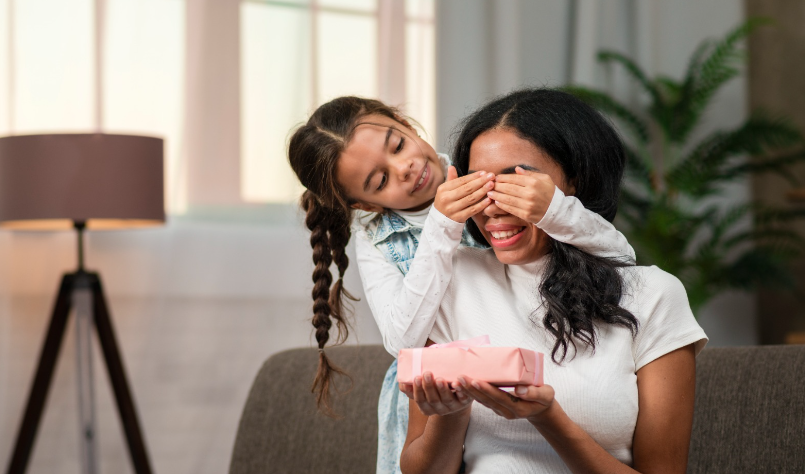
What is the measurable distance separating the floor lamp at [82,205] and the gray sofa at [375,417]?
39.0 inches

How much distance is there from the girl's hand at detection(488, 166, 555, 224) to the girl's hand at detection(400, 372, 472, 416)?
11.7 inches

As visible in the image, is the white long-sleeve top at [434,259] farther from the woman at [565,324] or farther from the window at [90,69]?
the window at [90,69]

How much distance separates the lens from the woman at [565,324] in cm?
125

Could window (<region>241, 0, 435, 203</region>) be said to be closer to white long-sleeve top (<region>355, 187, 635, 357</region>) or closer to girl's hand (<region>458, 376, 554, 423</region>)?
white long-sleeve top (<region>355, 187, 635, 357</region>)

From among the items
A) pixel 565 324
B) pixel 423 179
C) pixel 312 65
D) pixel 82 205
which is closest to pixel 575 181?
pixel 565 324

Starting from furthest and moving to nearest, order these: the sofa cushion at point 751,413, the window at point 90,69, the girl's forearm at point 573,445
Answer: the window at point 90,69 → the sofa cushion at point 751,413 → the girl's forearm at point 573,445

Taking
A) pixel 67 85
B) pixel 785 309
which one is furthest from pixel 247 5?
pixel 785 309

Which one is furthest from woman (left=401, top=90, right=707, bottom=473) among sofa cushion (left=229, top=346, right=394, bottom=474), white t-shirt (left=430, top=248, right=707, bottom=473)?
sofa cushion (left=229, top=346, right=394, bottom=474)

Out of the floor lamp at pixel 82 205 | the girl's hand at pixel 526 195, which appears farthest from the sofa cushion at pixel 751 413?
the floor lamp at pixel 82 205

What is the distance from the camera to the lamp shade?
8.55 feet

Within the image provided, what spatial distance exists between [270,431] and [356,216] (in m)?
0.56

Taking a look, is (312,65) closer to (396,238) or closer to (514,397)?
(396,238)

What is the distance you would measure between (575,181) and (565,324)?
0.25 m

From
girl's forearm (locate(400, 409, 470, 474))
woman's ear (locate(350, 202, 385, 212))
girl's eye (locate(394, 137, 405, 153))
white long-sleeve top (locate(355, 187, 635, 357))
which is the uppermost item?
girl's eye (locate(394, 137, 405, 153))
